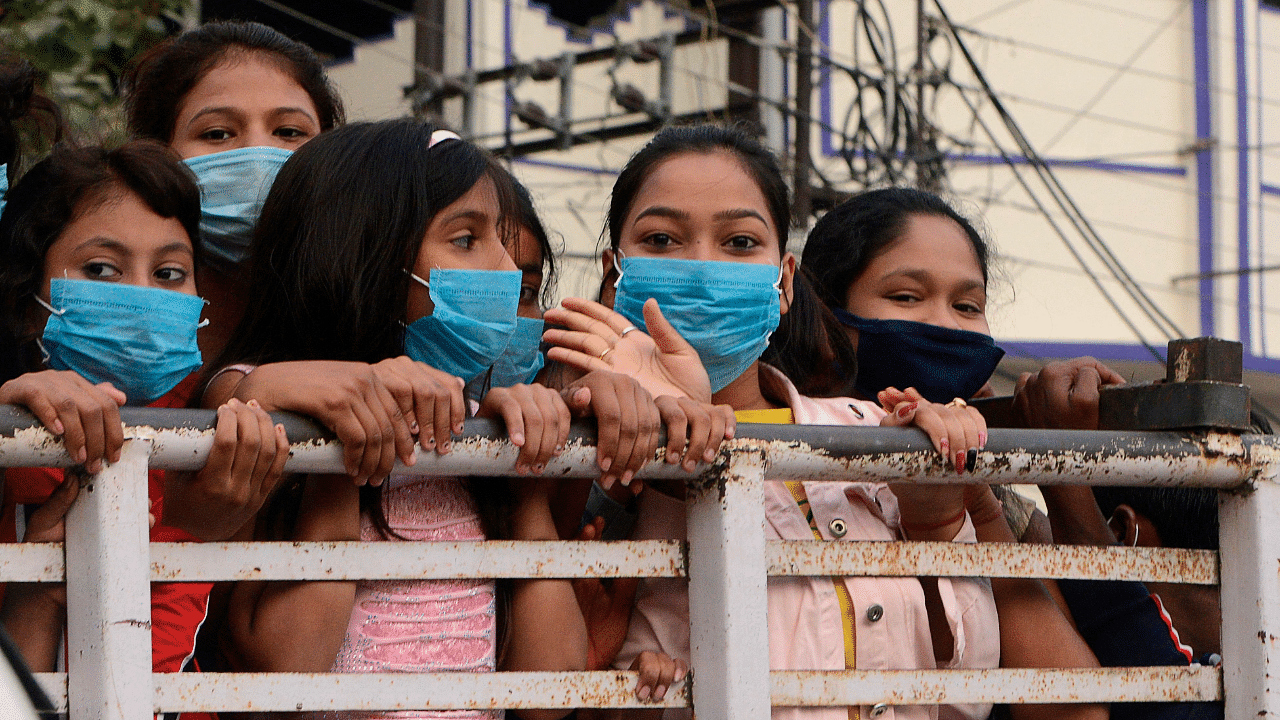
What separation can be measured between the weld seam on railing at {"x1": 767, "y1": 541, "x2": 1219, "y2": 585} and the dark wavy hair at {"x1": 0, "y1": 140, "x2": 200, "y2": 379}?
1.20m

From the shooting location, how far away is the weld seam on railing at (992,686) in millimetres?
1578

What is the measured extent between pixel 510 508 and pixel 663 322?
1.19ft

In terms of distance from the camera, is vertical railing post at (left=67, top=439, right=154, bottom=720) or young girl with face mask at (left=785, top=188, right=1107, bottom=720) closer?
vertical railing post at (left=67, top=439, right=154, bottom=720)

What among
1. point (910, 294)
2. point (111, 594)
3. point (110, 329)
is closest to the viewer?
point (111, 594)

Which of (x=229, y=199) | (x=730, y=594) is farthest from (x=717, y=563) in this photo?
(x=229, y=199)

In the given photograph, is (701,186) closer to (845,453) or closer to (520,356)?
(520,356)

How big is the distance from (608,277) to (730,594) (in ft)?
3.48

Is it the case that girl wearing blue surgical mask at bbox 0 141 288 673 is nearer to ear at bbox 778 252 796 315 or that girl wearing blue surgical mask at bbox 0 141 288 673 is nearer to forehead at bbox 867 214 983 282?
ear at bbox 778 252 796 315

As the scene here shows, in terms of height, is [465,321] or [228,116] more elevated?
[228,116]

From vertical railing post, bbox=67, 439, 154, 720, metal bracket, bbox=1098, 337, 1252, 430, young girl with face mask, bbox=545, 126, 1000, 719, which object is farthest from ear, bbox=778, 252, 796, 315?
vertical railing post, bbox=67, 439, 154, 720

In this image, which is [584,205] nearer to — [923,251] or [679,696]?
[923,251]

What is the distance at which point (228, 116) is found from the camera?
268cm

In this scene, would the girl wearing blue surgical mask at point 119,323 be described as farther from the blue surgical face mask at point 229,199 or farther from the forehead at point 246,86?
the forehead at point 246,86

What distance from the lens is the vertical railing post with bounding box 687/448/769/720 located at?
153cm
